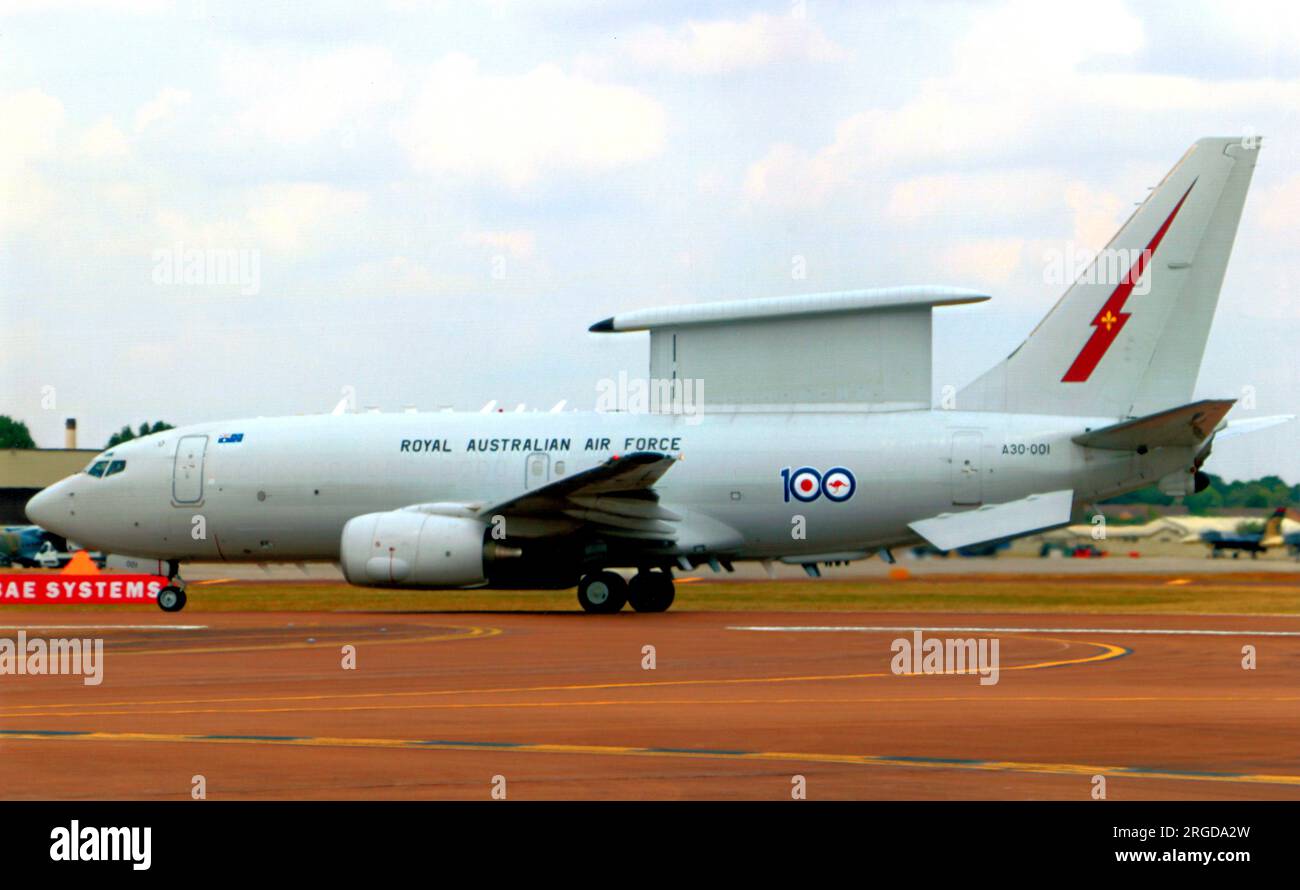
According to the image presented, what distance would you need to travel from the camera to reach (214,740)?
45.1ft

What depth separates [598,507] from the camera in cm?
3272

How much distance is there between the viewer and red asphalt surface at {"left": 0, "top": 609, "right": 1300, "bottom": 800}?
1139 centimetres

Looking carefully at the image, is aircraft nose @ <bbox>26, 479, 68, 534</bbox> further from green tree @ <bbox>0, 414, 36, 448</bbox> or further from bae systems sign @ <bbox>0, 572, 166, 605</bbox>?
green tree @ <bbox>0, 414, 36, 448</bbox>

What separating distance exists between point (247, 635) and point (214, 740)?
14.2 m

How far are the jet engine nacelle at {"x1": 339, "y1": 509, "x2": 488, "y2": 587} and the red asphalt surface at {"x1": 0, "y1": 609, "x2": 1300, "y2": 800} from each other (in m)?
5.37

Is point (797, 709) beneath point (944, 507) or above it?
beneath

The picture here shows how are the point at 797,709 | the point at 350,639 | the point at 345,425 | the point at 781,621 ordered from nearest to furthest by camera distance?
the point at 797,709 → the point at 350,639 → the point at 781,621 → the point at 345,425

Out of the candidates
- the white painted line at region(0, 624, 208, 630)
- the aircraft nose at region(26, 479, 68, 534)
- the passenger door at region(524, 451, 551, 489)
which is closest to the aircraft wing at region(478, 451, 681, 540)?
the passenger door at region(524, 451, 551, 489)

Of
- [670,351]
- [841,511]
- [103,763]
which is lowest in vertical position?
[103,763]

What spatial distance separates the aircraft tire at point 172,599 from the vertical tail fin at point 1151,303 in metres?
17.0

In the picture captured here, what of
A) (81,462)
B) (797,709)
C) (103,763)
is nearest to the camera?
(103,763)
